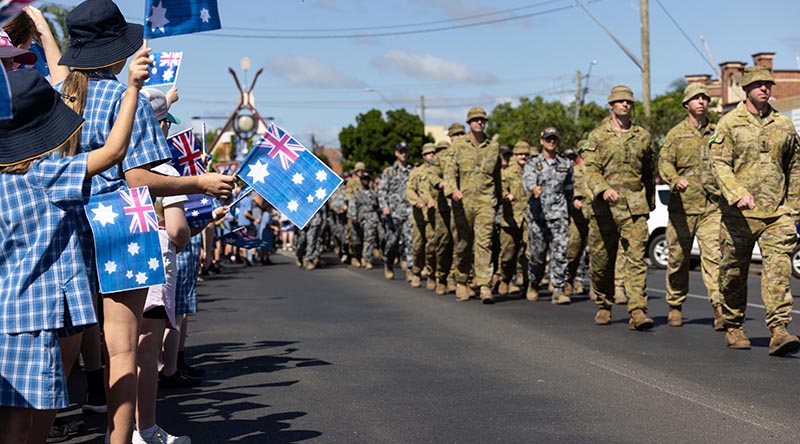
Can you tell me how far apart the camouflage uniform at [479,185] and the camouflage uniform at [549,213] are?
865 millimetres

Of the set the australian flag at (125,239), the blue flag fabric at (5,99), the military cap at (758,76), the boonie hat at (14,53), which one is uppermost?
the military cap at (758,76)

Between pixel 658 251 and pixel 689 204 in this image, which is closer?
pixel 689 204

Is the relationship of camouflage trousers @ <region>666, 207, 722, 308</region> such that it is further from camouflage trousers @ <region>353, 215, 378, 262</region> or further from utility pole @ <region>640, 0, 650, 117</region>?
utility pole @ <region>640, 0, 650, 117</region>

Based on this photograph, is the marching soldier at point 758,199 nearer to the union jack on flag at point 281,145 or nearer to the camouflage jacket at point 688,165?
the camouflage jacket at point 688,165

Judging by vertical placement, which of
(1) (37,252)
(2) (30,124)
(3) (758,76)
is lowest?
(1) (37,252)

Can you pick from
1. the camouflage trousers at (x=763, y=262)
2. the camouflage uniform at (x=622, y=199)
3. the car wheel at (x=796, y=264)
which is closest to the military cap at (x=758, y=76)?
the camouflage trousers at (x=763, y=262)

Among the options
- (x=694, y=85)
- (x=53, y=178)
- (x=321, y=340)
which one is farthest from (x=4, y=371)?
(x=694, y=85)

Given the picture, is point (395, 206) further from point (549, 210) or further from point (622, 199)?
point (622, 199)

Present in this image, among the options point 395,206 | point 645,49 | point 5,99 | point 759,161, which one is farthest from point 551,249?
point 645,49

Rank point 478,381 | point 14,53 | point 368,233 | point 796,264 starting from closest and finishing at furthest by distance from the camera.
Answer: point 14,53
point 478,381
point 796,264
point 368,233

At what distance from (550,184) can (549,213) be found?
1.34 ft

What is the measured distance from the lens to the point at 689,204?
427 inches

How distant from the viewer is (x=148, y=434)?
18.4ft

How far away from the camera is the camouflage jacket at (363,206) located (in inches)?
936
